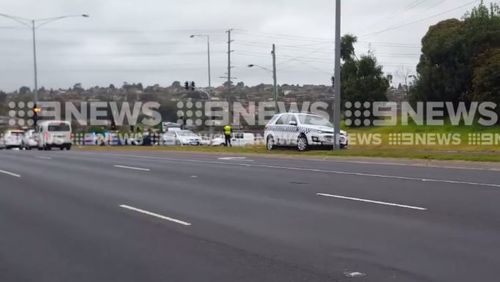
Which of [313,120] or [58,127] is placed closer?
[313,120]

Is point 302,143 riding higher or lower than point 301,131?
lower

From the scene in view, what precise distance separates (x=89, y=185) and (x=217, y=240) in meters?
8.03

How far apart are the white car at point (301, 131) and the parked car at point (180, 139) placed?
21.2 m

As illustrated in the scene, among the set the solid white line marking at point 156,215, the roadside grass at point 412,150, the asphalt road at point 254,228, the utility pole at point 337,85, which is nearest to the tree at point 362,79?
the roadside grass at point 412,150

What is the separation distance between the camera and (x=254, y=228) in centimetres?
977

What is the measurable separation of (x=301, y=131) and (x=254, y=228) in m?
19.6

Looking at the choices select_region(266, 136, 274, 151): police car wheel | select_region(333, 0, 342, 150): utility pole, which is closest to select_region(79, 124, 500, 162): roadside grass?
select_region(266, 136, 274, 151): police car wheel

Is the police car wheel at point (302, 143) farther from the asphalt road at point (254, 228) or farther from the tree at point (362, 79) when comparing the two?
the tree at point (362, 79)

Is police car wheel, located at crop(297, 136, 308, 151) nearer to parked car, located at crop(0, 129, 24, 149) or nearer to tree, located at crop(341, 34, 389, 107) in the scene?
tree, located at crop(341, 34, 389, 107)

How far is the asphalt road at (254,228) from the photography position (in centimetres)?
725

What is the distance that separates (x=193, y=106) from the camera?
229 feet

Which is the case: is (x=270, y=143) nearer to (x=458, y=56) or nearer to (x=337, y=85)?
(x=337, y=85)

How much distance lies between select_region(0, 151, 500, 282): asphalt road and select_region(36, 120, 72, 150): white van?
99.0ft

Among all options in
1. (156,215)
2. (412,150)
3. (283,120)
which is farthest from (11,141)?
(156,215)
